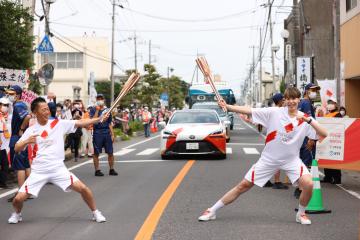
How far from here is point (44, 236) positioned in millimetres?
6078

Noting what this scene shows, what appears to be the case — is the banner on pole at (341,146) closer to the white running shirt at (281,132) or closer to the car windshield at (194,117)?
the white running shirt at (281,132)

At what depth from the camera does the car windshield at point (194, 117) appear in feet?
52.8

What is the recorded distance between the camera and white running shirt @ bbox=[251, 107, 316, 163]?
6.61 metres

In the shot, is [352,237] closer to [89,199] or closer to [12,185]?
[89,199]

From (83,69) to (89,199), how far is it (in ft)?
213

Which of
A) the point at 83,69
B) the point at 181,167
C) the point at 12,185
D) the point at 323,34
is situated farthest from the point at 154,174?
the point at 83,69

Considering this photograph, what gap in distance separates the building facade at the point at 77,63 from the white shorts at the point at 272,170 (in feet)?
202

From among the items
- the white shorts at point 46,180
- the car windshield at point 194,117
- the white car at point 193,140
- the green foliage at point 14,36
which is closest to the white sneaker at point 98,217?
the white shorts at point 46,180

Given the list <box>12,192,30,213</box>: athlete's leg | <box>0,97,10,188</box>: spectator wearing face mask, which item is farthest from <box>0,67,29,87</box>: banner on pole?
<box>12,192,30,213</box>: athlete's leg

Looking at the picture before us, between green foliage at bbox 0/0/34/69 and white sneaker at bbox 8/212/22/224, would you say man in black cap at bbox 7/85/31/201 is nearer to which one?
white sneaker at bbox 8/212/22/224

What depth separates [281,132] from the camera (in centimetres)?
662

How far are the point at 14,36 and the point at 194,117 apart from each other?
6320mm

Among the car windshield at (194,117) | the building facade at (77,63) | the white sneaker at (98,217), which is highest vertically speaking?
the building facade at (77,63)

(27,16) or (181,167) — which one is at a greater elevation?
(27,16)
